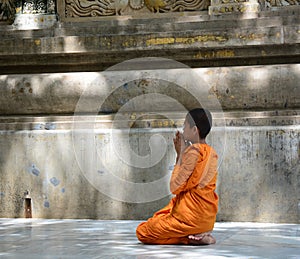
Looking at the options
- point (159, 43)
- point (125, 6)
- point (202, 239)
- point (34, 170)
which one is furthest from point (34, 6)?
point (202, 239)

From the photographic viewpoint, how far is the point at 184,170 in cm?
474

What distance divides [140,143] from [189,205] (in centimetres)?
150

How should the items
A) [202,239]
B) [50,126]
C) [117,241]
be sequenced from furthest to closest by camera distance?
[50,126]
[117,241]
[202,239]

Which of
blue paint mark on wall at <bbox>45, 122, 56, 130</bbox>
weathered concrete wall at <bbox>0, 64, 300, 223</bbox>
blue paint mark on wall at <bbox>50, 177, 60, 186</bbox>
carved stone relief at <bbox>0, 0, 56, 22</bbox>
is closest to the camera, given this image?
weathered concrete wall at <bbox>0, 64, 300, 223</bbox>

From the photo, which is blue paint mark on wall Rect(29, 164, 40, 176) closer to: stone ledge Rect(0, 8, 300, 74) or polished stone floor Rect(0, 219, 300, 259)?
polished stone floor Rect(0, 219, 300, 259)

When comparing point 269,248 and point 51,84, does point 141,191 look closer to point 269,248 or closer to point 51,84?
point 51,84

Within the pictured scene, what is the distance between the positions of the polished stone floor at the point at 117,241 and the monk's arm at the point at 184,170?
1.36 feet

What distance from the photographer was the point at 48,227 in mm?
5785

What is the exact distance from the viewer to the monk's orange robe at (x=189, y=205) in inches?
187

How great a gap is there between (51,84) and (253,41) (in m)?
1.96

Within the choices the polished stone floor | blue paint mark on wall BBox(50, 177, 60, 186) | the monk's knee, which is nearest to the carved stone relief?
blue paint mark on wall BBox(50, 177, 60, 186)

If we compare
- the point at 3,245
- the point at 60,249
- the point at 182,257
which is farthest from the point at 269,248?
the point at 3,245

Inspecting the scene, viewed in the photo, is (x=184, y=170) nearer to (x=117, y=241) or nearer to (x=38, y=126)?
(x=117, y=241)

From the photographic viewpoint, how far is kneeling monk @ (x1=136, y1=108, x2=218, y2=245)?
15.5ft
